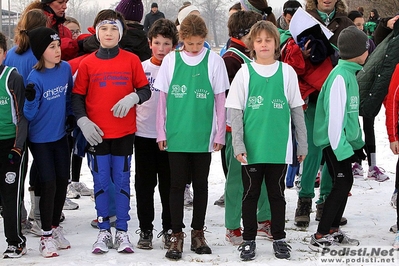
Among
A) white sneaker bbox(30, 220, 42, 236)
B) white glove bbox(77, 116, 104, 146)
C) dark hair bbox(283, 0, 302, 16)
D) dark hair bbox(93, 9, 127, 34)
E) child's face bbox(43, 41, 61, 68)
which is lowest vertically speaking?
white sneaker bbox(30, 220, 42, 236)

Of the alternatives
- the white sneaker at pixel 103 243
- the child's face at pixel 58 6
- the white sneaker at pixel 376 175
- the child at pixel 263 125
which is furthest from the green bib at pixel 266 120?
the white sneaker at pixel 376 175

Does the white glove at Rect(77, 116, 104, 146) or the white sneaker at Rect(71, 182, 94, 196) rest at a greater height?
the white glove at Rect(77, 116, 104, 146)

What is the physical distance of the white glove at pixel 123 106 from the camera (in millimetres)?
4832

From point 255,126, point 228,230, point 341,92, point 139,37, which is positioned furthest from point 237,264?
point 139,37

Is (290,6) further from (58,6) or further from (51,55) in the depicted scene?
(51,55)

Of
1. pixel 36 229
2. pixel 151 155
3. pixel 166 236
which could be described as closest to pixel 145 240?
pixel 166 236

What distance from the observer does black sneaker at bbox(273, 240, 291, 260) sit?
15.8 feet

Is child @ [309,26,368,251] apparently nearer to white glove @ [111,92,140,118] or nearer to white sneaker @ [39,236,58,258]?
white glove @ [111,92,140,118]

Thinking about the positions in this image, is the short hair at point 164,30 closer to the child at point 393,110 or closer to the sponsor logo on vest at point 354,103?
the sponsor logo on vest at point 354,103

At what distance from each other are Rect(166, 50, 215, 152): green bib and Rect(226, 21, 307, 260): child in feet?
0.79

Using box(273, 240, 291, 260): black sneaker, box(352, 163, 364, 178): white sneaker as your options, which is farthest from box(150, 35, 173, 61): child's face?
box(352, 163, 364, 178): white sneaker

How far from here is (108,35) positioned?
500 centimetres

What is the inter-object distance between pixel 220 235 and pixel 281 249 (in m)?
0.95

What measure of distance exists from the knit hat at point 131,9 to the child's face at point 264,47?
175cm
